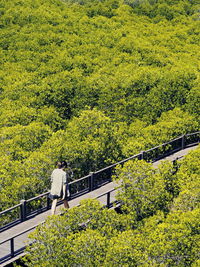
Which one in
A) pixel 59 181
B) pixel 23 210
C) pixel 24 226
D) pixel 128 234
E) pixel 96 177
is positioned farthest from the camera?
pixel 96 177

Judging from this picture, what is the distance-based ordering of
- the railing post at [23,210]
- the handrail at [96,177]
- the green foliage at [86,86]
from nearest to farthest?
the railing post at [23,210] < the handrail at [96,177] < the green foliage at [86,86]

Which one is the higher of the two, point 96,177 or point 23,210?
point 23,210

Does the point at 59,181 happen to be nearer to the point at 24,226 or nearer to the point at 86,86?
the point at 24,226

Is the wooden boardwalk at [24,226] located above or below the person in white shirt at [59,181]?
below

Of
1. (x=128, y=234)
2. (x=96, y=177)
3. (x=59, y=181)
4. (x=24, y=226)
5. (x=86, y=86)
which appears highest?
(x=59, y=181)

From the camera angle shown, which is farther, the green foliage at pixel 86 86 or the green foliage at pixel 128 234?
the green foliage at pixel 86 86

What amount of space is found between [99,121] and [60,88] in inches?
352

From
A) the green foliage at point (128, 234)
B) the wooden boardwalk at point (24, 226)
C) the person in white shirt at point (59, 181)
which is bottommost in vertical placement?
the wooden boardwalk at point (24, 226)

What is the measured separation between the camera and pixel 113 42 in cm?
4338

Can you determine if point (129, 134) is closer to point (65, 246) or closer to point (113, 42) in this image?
point (65, 246)

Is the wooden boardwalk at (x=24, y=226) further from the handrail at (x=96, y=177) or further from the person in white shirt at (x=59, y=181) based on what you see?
the person in white shirt at (x=59, y=181)

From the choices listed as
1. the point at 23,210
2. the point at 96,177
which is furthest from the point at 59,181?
the point at 96,177

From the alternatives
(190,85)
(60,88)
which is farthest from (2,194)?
(190,85)

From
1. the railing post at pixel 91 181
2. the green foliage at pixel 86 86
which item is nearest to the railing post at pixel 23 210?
the green foliage at pixel 86 86
